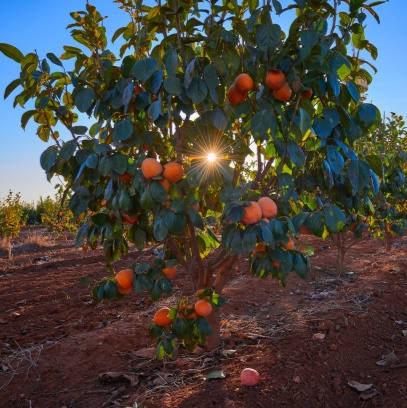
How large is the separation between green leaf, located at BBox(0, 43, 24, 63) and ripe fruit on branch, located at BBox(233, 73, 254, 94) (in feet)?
3.46

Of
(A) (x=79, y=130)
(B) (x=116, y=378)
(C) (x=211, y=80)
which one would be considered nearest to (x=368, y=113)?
(C) (x=211, y=80)

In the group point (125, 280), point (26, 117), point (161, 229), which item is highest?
point (26, 117)

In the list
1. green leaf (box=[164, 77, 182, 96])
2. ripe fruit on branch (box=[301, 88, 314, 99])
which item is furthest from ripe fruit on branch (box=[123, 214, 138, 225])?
ripe fruit on branch (box=[301, 88, 314, 99])

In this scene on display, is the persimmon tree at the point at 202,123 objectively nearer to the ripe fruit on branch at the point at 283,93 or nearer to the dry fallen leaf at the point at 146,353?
the ripe fruit on branch at the point at 283,93

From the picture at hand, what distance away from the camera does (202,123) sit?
6.73 feet

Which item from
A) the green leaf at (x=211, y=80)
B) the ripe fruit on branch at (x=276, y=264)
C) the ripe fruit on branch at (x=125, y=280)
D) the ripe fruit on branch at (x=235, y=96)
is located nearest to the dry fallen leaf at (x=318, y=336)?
the ripe fruit on branch at (x=276, y=264)

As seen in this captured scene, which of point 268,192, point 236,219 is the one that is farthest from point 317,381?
point 236,219

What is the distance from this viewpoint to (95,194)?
92.9 inches

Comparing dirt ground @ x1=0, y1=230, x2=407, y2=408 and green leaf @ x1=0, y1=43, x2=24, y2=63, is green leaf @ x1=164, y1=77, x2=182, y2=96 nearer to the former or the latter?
green leaf @ x1=0, y1=43, x2=24, y2=63

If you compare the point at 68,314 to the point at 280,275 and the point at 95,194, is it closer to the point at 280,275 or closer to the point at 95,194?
the point at 95,194

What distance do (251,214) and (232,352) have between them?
162 cm

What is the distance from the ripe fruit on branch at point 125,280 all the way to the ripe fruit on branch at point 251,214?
2.91 feet

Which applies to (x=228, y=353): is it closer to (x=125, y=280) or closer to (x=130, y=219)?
(x=125, y=280)

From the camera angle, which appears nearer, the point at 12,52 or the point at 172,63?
the point at 172,63
